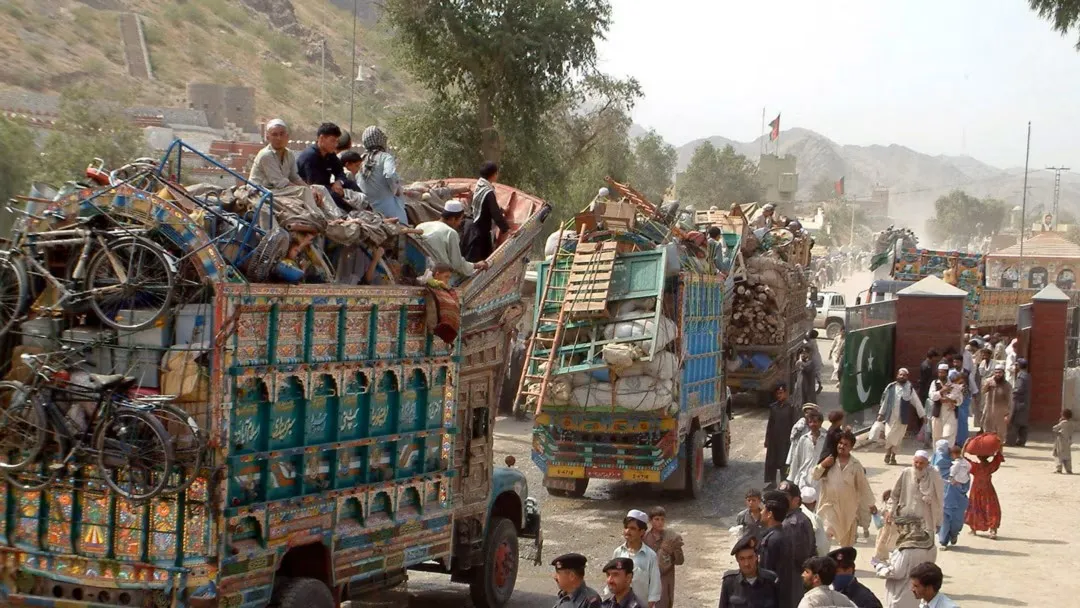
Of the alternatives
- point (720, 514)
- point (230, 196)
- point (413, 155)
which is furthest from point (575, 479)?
point (413, 155)

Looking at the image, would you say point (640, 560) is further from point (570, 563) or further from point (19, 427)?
point (19, 427)

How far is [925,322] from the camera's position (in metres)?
23.2

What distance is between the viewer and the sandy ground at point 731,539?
40.0 ft

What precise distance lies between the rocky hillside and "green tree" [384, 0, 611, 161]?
24.8m

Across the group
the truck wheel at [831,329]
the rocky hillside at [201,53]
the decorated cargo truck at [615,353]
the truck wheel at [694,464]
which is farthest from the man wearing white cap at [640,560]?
the rocky hillside at [201,53]

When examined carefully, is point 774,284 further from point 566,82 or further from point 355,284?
point 355,284

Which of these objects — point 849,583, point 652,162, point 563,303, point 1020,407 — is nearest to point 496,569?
point 849,583

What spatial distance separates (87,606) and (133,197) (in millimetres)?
2454

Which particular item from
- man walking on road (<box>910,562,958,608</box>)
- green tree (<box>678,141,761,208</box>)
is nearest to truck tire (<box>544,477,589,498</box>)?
man walking on road (<box>910,562,958,608</box>)

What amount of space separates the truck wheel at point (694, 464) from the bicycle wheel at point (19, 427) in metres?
10.1

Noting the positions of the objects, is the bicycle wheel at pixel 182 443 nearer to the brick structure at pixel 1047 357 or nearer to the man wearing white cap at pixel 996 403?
the man wearing white cap at pixel 996 403

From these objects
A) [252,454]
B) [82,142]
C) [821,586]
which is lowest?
[821,586]

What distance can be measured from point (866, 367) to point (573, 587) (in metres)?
16.7

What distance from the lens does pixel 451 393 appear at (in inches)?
401
